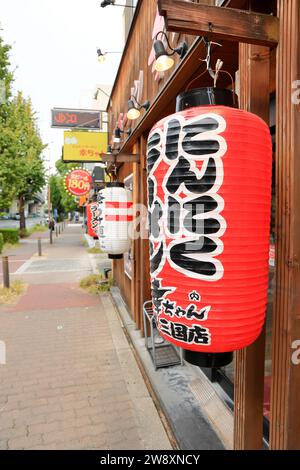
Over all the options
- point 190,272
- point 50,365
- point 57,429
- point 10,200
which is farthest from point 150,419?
point 10,200

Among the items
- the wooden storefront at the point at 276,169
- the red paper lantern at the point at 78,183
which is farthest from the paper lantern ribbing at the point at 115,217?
the red paper lantern at the point at 78,183

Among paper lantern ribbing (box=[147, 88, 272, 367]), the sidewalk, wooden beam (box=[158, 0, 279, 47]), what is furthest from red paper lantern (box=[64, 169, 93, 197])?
paper lantern ribbing (box=[147, 88, 272, 367])

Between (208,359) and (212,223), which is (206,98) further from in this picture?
(208,359)

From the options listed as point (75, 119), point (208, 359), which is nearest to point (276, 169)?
point (208, 359)

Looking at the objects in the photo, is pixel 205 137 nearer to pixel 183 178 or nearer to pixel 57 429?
pixel 183 178

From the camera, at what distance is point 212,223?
1.48 m

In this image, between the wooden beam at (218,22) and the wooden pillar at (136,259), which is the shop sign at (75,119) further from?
the wooden beam at (218,22)

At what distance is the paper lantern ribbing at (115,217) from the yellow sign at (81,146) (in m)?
7.21

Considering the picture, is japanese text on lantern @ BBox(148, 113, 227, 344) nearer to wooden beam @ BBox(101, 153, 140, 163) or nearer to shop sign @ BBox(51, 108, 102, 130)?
wooden beam @ BBox(101, 153, 140, 163)

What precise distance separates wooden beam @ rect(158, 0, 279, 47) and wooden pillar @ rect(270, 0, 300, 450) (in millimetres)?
102

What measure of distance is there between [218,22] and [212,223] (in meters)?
1.08

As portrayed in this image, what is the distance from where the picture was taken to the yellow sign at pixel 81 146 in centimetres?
1206

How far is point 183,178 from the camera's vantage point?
151 cm
